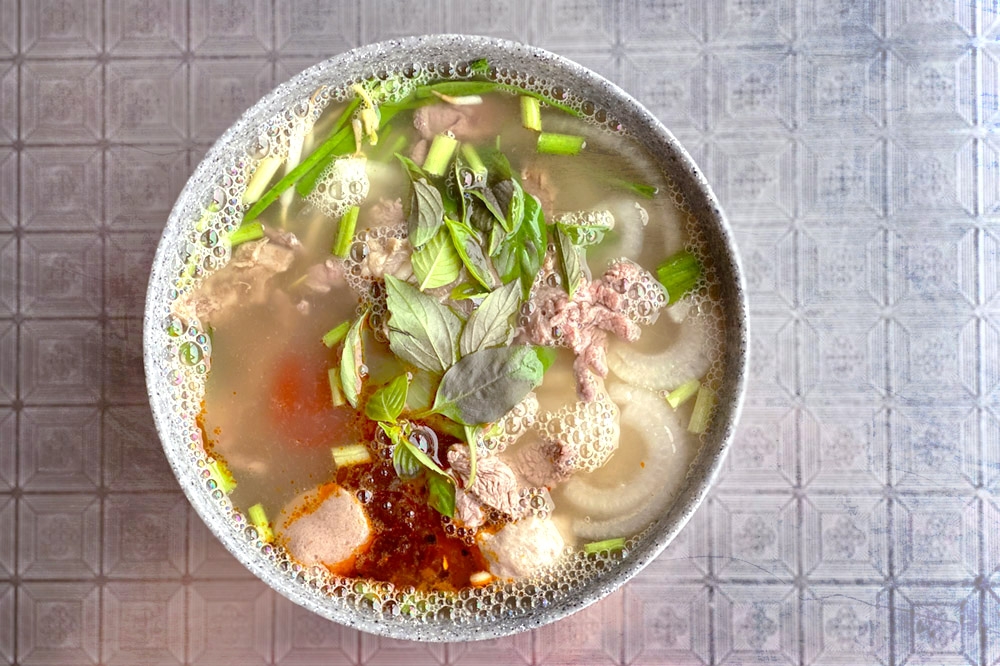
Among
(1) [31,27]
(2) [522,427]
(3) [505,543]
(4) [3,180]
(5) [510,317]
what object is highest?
(1) [31,27]

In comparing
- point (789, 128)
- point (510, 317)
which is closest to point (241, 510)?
point (510, 317)

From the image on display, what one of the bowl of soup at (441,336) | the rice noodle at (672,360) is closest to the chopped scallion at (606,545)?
the bowl of soup at (441,336)

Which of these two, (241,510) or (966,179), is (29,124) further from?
(966,179)

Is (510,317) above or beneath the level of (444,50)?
beneath

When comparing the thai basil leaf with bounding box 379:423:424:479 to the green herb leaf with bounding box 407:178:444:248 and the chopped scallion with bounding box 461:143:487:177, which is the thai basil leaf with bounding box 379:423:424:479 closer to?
the green herb leaf with bounding box 407:178:444:248

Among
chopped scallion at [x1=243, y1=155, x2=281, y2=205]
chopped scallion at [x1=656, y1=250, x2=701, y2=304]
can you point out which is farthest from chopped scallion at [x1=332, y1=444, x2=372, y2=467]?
chopped scallion at [x1=656, y1=250, x2=701, y2=304]

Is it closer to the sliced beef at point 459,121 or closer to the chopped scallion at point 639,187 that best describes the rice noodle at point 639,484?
the chopped scallion at point 639,187
